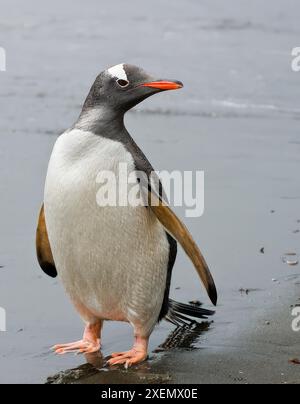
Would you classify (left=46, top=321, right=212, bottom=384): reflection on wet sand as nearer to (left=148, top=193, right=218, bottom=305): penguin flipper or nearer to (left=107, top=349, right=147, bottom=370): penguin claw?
(left=107, top=349, right=147, bottom=370): penguin claw

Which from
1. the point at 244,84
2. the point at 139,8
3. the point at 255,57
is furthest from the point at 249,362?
the point at 139,8

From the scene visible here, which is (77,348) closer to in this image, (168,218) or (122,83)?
(168,218)

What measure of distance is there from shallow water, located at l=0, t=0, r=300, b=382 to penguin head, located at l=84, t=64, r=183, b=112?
1.13 m

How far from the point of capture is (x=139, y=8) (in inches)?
762

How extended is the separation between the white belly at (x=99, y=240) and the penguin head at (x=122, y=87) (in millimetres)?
191

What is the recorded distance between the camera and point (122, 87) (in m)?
4.14

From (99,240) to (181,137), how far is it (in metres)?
4.80

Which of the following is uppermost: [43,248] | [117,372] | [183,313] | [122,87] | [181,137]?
[181,137]

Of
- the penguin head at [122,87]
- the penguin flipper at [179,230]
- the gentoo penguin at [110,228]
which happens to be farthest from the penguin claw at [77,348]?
the penguin head at [122,87]

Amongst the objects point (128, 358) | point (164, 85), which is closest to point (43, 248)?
point (128, 358)

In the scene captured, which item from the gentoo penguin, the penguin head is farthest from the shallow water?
the penguin head

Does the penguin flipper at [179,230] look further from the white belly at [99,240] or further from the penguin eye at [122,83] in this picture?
the penguin eye at [122,83]

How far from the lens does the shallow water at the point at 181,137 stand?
186 inches
